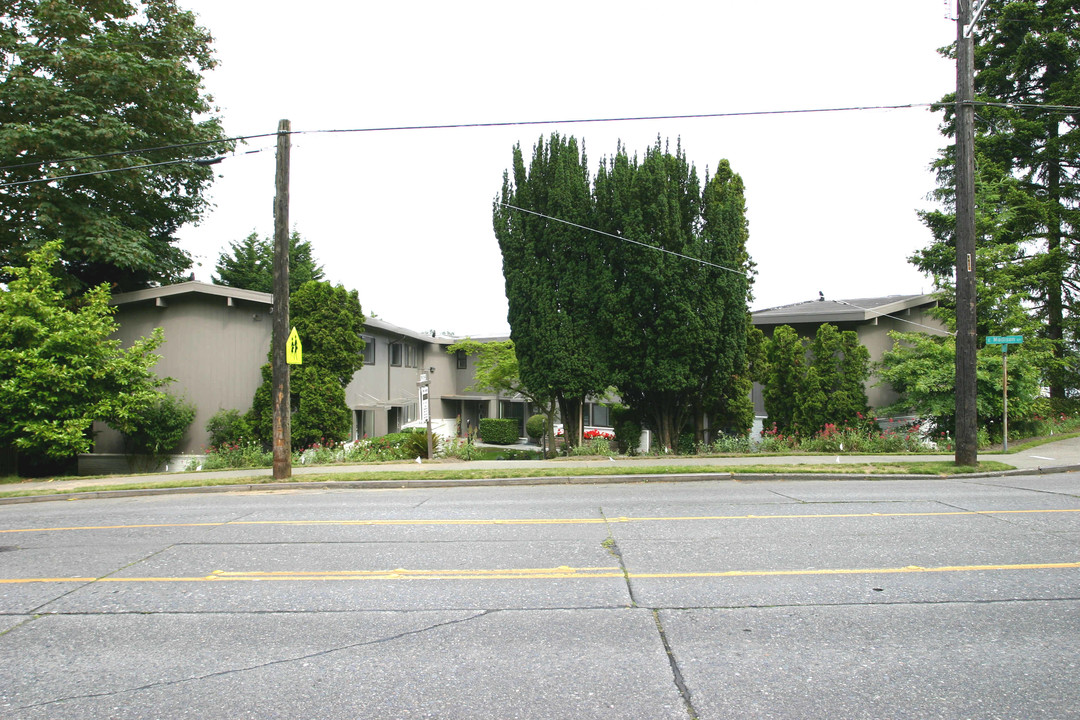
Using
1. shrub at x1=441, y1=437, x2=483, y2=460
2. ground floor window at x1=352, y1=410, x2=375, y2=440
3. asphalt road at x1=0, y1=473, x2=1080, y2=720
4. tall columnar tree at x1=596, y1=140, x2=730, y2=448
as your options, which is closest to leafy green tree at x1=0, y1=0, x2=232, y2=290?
ground floor window at x1=352, y1=410, x2=375, y2=440

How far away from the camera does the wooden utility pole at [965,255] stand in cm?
1280

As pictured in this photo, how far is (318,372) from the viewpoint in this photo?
18.9m

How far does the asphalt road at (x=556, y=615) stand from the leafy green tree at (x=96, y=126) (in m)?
13.5

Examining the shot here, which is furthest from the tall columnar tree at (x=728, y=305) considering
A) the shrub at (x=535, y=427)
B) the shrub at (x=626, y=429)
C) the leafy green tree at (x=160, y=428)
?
the leafy green tree at (x=160, y=428)

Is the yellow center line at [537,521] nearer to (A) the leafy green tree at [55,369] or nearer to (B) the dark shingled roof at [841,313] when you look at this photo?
(A) the leafy green tree at [55,369]

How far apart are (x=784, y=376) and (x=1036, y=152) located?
1505cm

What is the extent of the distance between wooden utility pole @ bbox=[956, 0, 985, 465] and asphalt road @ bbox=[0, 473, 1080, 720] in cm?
437

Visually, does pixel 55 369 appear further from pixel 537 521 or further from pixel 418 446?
pixel 537 521

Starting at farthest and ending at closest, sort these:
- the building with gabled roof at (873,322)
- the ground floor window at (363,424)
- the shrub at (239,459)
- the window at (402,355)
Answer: the window at (402,355)
the ground floor window at (363,424)
the building with gabled roof at (873,322)
the shrub at (239,459)

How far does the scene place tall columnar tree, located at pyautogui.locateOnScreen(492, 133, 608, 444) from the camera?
1709cm

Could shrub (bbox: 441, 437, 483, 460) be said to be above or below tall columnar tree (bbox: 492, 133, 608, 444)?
below

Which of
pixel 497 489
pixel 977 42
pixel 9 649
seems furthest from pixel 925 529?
pixel 977 42

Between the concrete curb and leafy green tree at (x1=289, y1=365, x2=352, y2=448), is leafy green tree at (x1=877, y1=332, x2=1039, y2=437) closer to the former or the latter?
the concrete curb

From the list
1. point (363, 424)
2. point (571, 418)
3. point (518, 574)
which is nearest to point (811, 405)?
point (571, 418)
